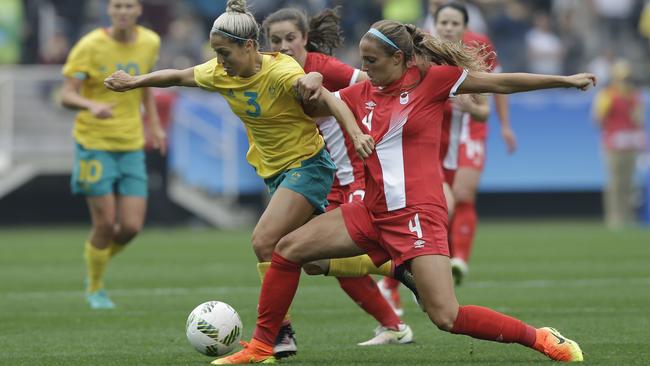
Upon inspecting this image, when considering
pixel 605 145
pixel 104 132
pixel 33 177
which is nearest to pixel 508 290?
pixel 104 132

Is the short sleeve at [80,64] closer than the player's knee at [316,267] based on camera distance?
No

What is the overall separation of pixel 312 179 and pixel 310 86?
2.30 feet

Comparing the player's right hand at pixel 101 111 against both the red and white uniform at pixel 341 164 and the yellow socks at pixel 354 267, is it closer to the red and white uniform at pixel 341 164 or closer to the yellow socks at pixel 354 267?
the red and white uniform at pixel 341 164

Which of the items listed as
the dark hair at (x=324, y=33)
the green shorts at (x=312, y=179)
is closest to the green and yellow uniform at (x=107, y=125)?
the dark hair at (x=324, y=33)

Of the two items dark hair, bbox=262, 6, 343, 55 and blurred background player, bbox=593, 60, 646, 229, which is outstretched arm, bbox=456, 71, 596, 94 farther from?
blurred background player, bbox=593, 60, 646, 229

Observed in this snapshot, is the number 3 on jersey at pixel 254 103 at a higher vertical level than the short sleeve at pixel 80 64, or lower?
higher

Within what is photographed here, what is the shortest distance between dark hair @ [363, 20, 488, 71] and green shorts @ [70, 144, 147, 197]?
418 cm

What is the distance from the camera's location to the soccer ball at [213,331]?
7203mm

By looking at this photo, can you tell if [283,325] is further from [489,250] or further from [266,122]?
[489,250]

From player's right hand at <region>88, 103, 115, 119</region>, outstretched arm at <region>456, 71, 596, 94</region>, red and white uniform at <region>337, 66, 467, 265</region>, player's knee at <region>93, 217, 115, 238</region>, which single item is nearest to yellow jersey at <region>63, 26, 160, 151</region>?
player's knee at <region>93, 217, 115, 238</region>

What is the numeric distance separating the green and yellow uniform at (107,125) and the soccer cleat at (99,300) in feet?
2.67

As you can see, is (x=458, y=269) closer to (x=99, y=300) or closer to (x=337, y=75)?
(x=99, y=300)

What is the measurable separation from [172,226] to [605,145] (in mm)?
7015

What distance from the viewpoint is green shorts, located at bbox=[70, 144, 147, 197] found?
34.6 ft
